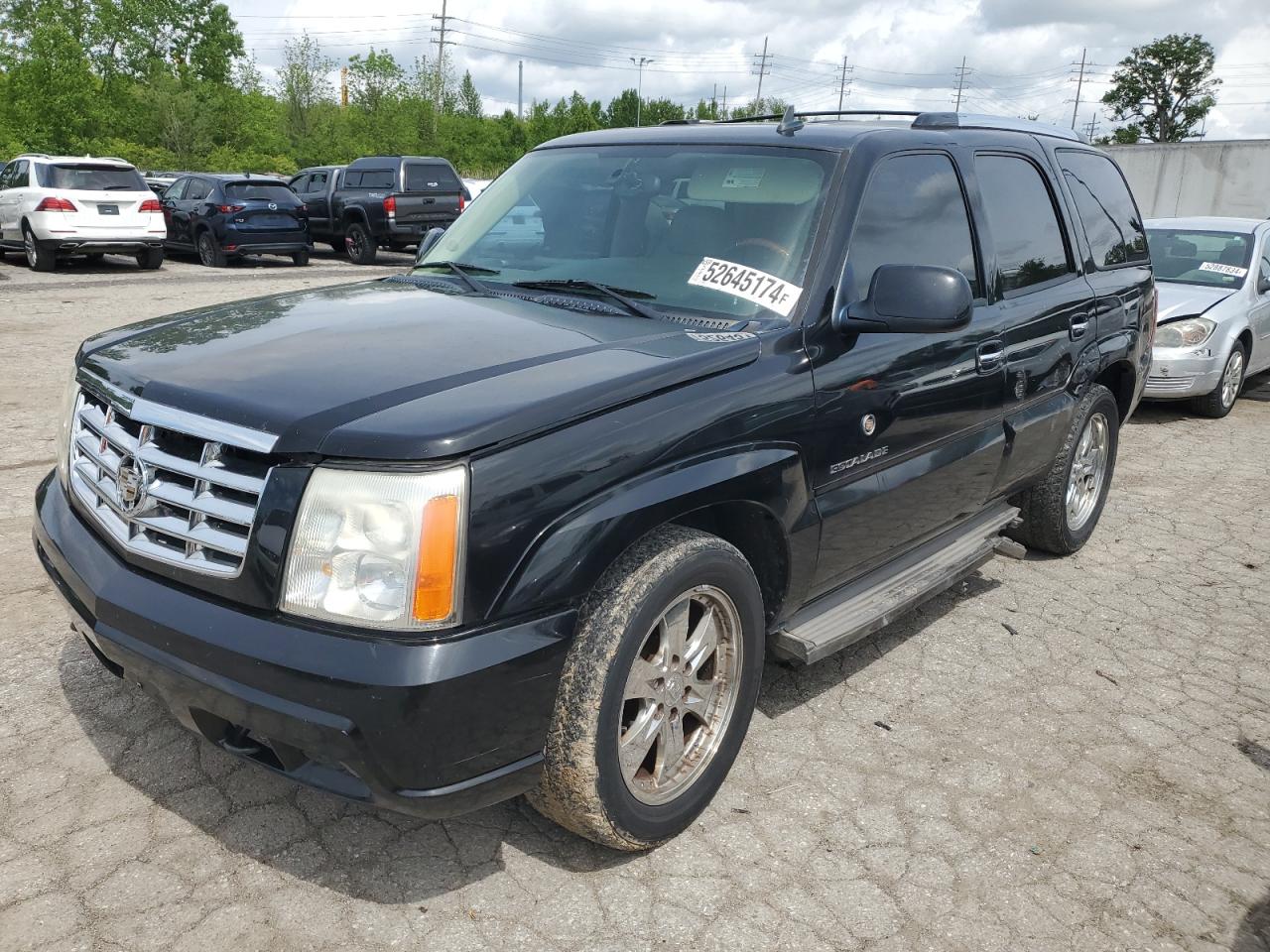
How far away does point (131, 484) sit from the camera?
257cm

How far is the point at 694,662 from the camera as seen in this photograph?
2.87 meters

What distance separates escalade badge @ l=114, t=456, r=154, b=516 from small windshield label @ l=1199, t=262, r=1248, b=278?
31.9 feet

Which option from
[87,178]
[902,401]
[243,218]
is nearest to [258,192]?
[243,218]

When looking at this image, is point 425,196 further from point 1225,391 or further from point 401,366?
point 401,366

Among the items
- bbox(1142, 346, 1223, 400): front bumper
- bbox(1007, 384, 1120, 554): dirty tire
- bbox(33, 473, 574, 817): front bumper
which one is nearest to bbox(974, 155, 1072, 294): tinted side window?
bbox(1007, 384, 1120, 554): dirty tire

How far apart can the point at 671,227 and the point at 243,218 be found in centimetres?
1689

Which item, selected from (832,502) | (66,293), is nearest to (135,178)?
(66,293)

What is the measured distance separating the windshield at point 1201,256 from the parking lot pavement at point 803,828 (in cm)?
613

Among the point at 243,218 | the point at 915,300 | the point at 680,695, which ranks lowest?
the point at 680,695

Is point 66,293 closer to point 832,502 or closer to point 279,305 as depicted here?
point 279,305

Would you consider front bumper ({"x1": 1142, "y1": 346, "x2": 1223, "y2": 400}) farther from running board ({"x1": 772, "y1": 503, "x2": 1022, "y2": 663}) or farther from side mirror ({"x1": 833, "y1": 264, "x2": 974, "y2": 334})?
side mirror ({"x1": 833, "y1": 264, "x2": 974, "y2": 334})

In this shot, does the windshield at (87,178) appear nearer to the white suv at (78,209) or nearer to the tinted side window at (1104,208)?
the white suv at (78,209)

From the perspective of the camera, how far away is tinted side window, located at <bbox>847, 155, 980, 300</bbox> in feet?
11.1

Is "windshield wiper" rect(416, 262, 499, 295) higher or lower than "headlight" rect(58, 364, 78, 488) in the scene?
higher
